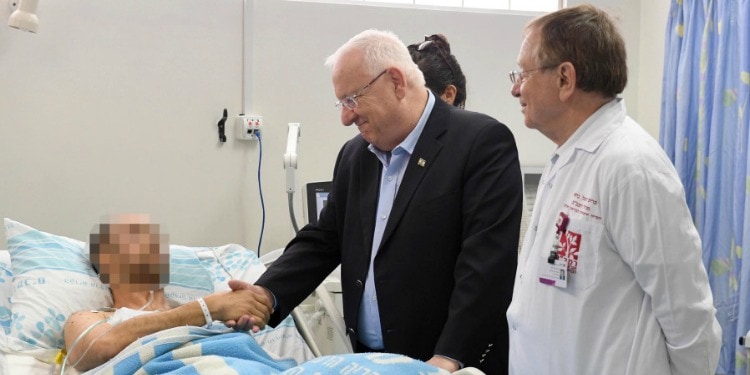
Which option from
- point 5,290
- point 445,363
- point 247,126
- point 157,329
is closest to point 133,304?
point 157,329

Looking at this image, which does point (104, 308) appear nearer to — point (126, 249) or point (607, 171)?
point (126, 249)

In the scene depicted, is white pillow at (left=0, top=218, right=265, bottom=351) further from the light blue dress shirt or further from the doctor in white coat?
the doctor in white coat

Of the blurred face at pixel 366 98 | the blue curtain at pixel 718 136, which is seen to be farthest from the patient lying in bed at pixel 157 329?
the blue curtain at pixel 718 136

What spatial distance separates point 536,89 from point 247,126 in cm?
220

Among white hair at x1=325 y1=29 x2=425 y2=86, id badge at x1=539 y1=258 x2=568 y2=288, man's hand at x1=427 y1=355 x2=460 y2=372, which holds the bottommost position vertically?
man's hand at x1=427 y1=355 x2=460 y2=372

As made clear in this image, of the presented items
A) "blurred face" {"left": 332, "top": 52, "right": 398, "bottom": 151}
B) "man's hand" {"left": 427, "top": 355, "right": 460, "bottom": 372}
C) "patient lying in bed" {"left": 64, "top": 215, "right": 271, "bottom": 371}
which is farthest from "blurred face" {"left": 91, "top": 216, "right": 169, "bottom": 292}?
"man's hand" {"left": 427, "top": 355, "right": 460, "bottom": 372}

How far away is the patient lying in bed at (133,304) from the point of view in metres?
2.01

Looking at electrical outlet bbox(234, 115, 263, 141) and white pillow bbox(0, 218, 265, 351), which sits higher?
electrical outlet bbox(234, 115, 263, 141)

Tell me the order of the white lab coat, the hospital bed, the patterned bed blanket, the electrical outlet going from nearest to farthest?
the white lab coat → the patterned bed blanket → the hospital bed → the electrical outlet

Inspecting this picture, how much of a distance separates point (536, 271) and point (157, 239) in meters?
1.13

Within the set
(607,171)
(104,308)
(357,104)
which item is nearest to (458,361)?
(607,171)

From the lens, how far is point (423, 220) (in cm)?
183

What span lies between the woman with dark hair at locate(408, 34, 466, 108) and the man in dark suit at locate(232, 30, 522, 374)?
21.2 inches

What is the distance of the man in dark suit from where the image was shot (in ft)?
5.72
